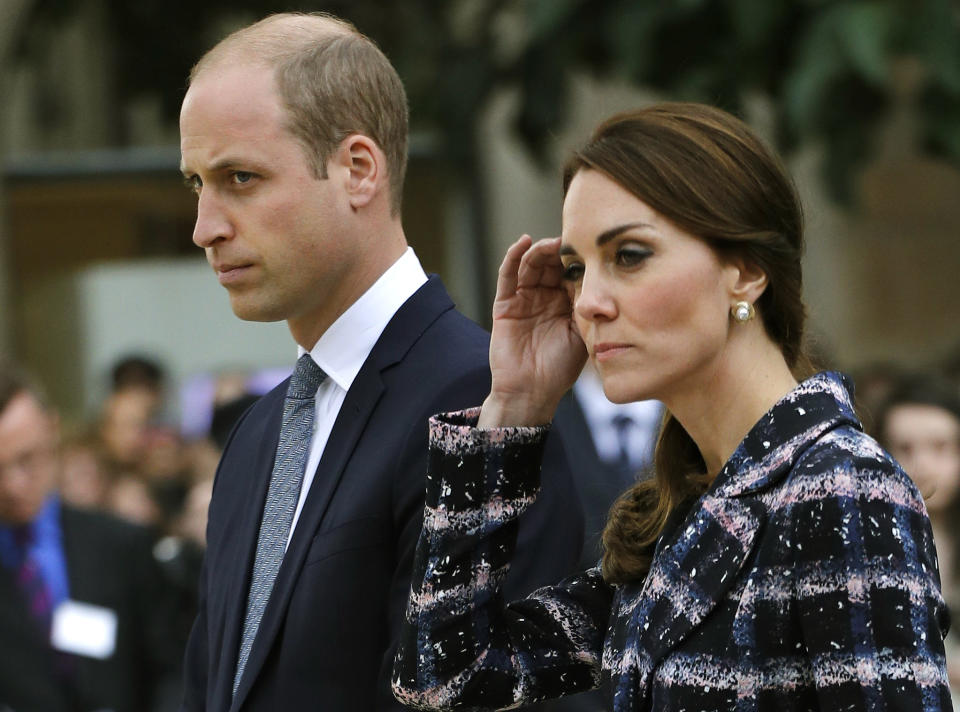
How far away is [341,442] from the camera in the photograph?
2.46 meters

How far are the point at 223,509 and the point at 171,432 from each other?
6.68 meters

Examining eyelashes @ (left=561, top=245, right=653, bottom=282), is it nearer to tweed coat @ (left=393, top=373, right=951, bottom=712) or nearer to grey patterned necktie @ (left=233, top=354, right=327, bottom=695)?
tweed coat @ (left=393, top=373, right=951, bottom=712)

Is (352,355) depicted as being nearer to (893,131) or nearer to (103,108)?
(893,131)

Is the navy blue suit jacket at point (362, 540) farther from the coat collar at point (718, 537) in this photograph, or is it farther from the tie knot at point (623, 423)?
the tie knot at point (623, 423)

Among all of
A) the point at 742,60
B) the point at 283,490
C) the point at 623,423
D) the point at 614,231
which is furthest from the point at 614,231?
the point at 742,60

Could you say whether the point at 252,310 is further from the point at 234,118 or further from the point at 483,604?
the point at 483,604

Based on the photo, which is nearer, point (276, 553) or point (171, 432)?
point (276, 553)

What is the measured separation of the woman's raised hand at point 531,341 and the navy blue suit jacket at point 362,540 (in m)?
0.09

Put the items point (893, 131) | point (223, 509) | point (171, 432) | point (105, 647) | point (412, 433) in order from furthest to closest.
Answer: point (171, 432), point (893, 131), point (105, 647), point (223, 509), point (412, 433)

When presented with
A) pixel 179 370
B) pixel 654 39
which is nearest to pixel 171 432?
pixel 179 370

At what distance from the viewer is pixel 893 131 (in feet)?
22.2

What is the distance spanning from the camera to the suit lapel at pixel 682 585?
81.7 inches

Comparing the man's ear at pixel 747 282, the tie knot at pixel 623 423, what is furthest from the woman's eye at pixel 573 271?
the tie knot at pixel 623 423

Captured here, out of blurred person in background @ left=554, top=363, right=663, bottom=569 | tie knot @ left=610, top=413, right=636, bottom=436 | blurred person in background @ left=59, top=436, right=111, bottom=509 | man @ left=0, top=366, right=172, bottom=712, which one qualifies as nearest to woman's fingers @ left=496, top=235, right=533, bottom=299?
blurred person in background @ left=554, top=363, right=663, bottom=569
